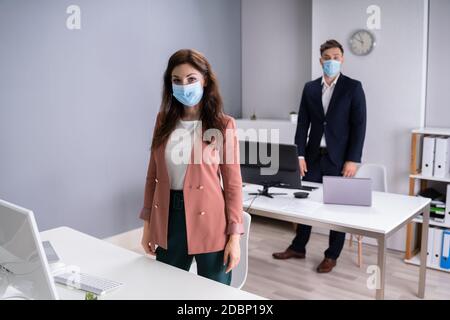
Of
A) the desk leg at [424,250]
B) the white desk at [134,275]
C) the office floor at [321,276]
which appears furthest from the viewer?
the office floor at [321,276]

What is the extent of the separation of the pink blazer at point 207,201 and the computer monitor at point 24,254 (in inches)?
26.4

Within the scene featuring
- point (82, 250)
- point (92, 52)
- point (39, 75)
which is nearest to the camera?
point (82, 250)

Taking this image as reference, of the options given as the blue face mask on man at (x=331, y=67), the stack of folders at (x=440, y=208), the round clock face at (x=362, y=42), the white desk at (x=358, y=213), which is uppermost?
the round clock face at (x=362, y=42)

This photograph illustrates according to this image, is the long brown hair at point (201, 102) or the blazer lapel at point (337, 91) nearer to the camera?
the long brown hair at point (201, 102)

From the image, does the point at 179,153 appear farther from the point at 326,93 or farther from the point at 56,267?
the point at 326,93

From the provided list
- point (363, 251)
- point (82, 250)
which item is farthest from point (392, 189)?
point (82, 250)

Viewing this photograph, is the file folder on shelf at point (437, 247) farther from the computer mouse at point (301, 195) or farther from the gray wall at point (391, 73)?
the computer mouse at point (301, 195)

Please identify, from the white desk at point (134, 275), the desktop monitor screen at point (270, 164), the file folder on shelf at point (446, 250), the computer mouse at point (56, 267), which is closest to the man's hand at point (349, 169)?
the desktop monitor screen at point (270, 164)

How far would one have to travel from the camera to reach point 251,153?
3.12 m

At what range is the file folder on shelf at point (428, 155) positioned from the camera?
376 centimetres

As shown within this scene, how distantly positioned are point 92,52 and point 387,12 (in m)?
2.57

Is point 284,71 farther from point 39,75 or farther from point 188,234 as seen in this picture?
point 188,234

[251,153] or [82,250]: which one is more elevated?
[251,153]

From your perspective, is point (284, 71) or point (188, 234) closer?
point (188, 234)
